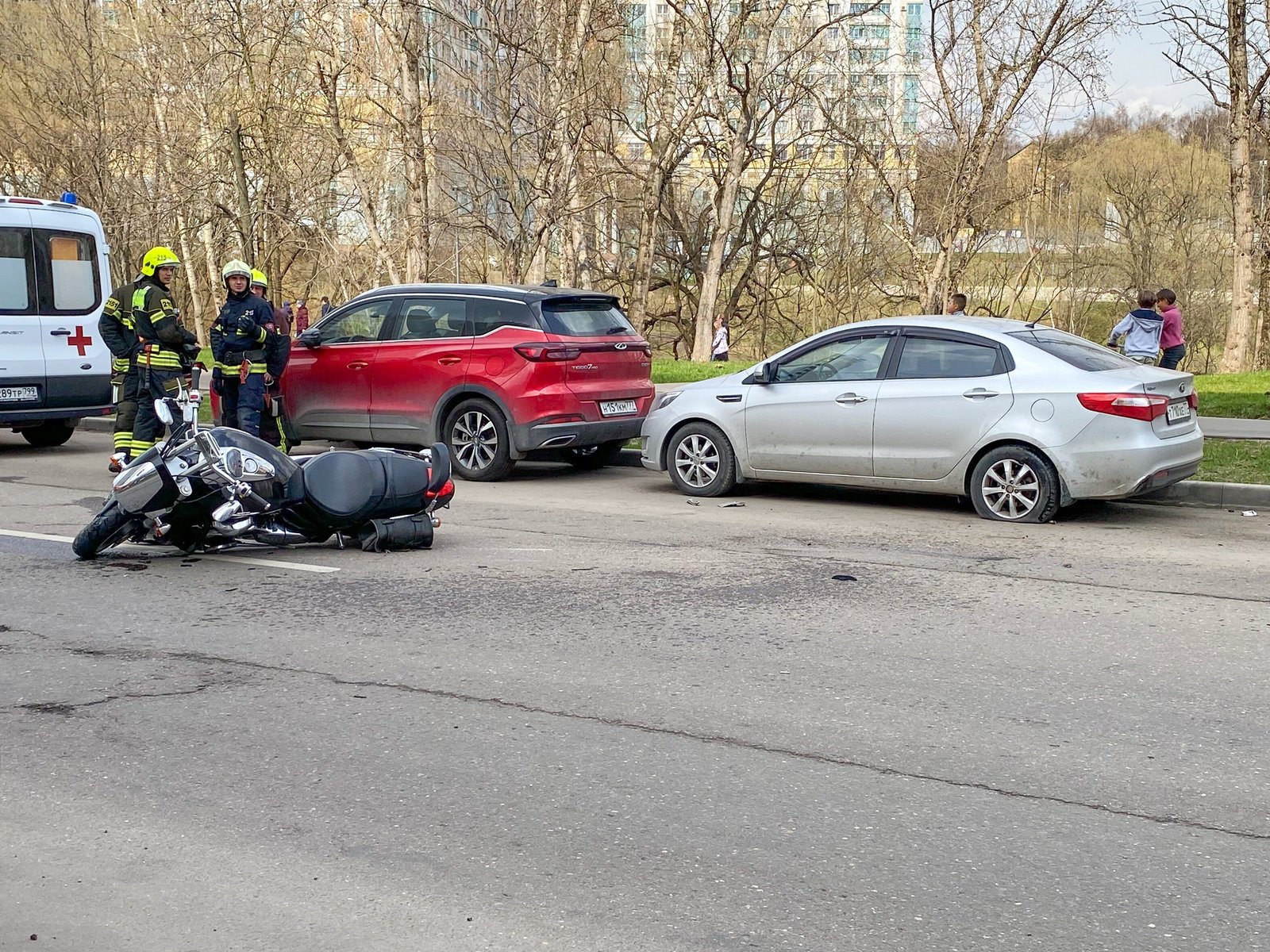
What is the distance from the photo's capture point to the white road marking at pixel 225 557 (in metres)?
8.03

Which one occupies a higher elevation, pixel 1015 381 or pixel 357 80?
pixel 357 80

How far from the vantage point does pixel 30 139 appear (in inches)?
1211

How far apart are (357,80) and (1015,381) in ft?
56.7

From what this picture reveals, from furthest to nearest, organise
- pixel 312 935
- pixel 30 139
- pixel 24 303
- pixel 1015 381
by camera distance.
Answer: pixel 30 139, pixel 24 303, pixel 1015 381, pixel 312 935

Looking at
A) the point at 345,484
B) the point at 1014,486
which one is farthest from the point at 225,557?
the point at 1014,486

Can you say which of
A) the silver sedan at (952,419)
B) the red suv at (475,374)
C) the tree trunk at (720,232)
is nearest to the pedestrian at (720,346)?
the tree trunk at (720,232)

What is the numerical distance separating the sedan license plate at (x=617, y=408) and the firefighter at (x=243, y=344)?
309cm

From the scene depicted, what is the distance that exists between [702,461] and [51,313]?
24.4 ft

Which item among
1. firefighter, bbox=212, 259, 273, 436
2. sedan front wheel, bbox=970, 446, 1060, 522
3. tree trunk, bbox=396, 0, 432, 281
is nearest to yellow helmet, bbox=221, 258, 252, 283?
firefighter, bbox=212, 259, 273, 436

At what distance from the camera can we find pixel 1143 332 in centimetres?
1659

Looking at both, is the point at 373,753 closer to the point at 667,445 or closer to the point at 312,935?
the point at 312,935

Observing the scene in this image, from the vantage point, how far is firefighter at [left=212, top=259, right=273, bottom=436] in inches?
472

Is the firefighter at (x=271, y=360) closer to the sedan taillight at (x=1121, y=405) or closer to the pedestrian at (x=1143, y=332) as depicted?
the sedan taillight at (x=1121, y=405)

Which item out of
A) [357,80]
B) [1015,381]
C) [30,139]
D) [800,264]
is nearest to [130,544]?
[1015,381]
